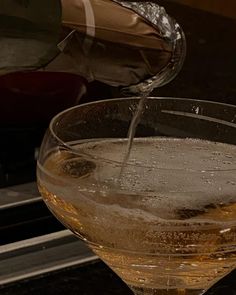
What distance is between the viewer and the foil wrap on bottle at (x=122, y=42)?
76 cm

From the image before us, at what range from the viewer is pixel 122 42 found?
78 cm

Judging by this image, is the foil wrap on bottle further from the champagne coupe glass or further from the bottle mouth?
the champagne coupe glass

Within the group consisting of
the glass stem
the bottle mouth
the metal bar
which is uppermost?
the bottle mouth

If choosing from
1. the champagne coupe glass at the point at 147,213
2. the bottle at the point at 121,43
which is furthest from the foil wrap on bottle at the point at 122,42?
the champagne coupe glass at the point at 147,213

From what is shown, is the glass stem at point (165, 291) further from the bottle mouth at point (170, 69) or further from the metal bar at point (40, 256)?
the bottle mouth at point (170, 69)

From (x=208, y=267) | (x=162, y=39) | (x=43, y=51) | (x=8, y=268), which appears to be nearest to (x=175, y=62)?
(x=162, y=39)

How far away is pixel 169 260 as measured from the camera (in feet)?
1.43

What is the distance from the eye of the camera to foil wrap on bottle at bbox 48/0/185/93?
76 cm

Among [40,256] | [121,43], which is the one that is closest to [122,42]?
[121,43]

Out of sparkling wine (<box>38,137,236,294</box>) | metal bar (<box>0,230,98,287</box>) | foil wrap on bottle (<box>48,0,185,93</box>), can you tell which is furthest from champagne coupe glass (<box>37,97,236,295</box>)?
foil wrap on bottle (<box>48,0,185,93</box>)

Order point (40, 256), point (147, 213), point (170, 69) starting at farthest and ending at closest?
point (170, 69) < point (40, 256) < point (147, 213)

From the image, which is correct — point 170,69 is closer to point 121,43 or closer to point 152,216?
point 121,43

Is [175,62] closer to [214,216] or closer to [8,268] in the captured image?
[8,268]

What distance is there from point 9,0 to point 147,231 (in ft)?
1.47
